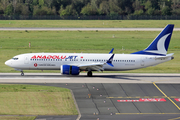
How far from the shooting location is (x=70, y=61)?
4628 cm

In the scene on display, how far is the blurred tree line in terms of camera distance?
7116 inches

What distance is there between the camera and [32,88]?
37.7 m

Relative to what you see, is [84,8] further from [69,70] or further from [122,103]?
[122,103]

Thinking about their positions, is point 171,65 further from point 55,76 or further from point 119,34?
point 119,34

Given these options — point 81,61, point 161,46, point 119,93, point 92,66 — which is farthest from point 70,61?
point 161,46

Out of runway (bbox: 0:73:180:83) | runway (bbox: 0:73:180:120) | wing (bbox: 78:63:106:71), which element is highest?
wing (bbox: 78:63:106:71)

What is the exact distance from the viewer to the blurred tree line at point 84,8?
18075cm

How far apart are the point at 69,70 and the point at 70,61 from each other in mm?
2126

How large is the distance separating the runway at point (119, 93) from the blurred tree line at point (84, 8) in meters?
137

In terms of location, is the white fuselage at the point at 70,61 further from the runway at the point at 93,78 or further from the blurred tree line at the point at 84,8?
the blurred tree line at the point at 84,8

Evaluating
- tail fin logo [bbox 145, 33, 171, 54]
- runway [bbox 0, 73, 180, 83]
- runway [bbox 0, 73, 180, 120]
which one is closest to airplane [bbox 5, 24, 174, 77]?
tail fin logo [bbox 145, 33, 171, 54]

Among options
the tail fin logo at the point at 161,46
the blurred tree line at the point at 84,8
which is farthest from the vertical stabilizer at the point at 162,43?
the blurred tree line at the point at 84,8

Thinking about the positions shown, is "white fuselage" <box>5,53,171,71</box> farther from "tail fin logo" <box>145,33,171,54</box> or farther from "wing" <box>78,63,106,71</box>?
"tail fin logo" <box>145,33,171,54</box>

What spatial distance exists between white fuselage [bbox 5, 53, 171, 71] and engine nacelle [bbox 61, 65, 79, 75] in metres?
1.43
